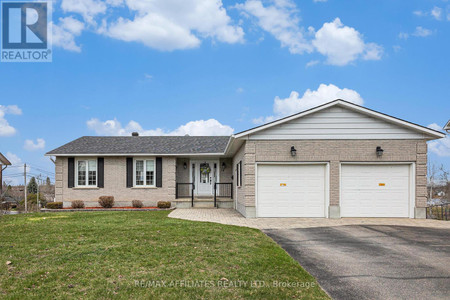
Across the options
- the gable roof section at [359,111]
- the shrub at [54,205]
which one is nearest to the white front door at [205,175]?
the shrub at [54,205]

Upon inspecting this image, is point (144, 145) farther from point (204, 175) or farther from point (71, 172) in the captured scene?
point (71, 172)

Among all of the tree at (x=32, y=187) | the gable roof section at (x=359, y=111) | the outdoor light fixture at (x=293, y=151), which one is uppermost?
the gable roof section at (x=359, y=111)

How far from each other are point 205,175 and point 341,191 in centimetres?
926

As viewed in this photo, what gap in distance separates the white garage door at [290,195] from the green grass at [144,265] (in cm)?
425

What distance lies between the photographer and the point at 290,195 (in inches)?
509

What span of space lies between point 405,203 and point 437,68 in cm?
696

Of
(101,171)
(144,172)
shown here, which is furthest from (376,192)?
(101,171)

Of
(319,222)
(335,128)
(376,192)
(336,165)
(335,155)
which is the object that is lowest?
(319,222)

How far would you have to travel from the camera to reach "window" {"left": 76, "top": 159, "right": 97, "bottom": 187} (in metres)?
18.7

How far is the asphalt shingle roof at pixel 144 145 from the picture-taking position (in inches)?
731

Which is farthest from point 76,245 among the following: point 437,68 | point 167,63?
point 437,68

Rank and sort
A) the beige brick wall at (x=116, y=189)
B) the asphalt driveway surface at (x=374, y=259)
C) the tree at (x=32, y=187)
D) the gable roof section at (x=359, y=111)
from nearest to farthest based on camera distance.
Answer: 1. the asphalt driveway surface at (x=374, y=259)
2. the gable roof section at (x=359, y=111)
3. the beige brick wall at (x=116, y=189)
4. the tree at (x=32, y=187)

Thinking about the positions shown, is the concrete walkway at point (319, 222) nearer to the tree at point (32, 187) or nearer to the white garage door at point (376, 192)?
the white garage door at point (376, 192)

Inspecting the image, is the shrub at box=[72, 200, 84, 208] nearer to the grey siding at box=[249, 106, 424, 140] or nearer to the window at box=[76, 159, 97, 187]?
the window at box=[76, 159, 97, 187]
